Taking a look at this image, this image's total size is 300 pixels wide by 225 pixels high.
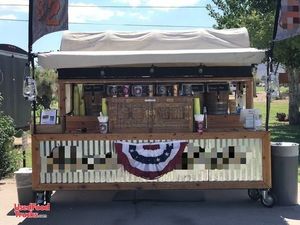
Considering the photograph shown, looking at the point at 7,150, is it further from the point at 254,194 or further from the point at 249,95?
the point at 254,194

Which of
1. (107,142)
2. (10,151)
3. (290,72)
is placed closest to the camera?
(107,142)

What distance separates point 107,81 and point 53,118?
40.3 inches

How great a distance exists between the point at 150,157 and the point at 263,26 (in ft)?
38.4

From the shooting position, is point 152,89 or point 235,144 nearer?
point 235,144

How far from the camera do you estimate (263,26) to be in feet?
61.1

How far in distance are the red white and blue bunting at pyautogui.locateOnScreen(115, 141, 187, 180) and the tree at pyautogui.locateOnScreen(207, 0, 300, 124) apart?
8461 millimetres

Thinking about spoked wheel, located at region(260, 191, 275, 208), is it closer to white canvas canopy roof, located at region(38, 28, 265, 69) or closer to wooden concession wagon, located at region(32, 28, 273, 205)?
wooden concession wagon, located at region(32, 28, 273, 205)

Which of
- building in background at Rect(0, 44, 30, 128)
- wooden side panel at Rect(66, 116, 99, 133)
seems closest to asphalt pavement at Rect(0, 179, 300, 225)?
wooden side panel at Rect(66, 116, 99, 133)

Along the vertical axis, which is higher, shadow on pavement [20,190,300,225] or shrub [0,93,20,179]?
shrub [0,93,20,179]

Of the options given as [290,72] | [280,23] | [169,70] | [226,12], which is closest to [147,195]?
[169,70]

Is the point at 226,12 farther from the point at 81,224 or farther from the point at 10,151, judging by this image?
the point at 81,224

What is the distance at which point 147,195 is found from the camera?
30.0 ft

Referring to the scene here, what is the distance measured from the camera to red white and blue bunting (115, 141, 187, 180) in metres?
8.09

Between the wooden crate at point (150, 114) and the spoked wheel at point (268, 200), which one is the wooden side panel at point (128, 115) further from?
the spoked wheel at point (268, 200)
